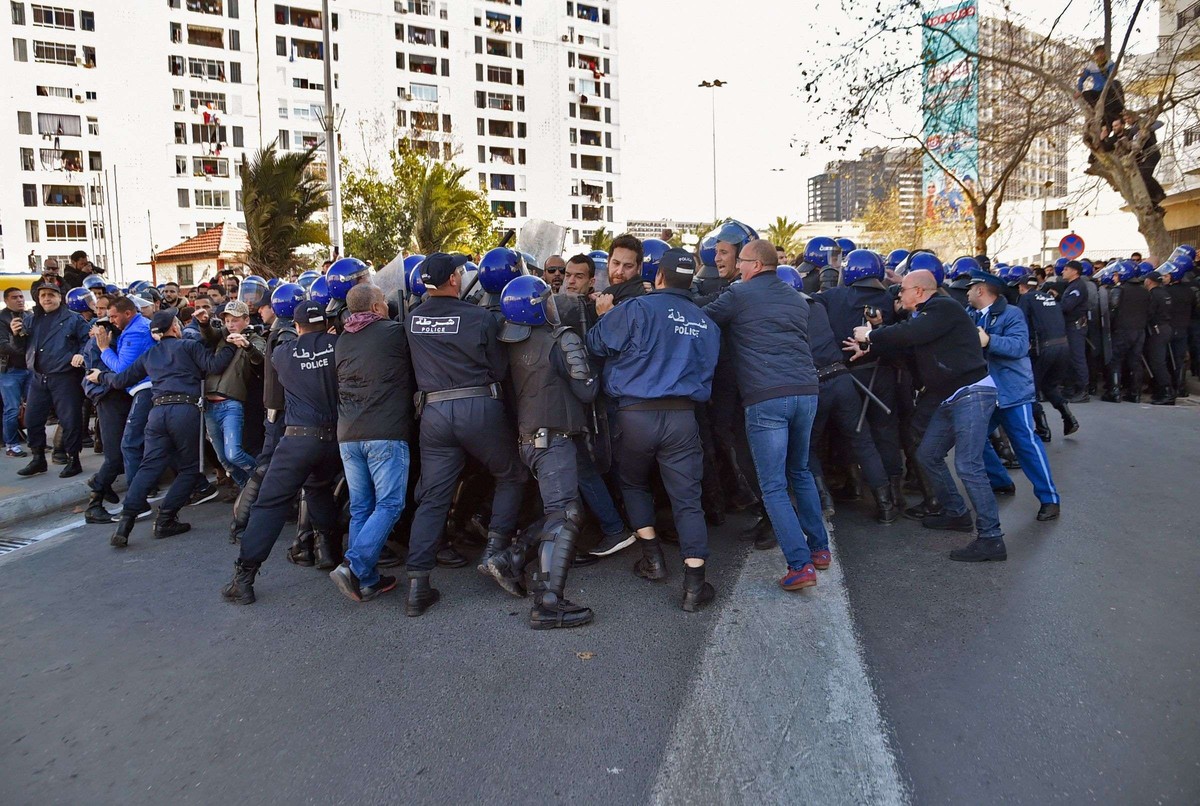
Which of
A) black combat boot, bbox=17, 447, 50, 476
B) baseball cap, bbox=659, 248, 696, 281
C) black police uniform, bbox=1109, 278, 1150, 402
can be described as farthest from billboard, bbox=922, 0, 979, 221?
black combat boot, bbox=17, 447, 50, 476

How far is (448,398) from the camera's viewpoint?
487 centimetres

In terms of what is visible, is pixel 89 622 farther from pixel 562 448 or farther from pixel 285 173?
pixel 285 173

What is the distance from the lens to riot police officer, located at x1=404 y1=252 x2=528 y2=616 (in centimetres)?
485

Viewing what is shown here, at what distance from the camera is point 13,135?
179 ft

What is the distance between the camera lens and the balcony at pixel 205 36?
191ft

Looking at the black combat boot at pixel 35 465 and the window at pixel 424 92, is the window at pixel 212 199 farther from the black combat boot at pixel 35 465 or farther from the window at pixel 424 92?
the black combat boot at pixel 35 465

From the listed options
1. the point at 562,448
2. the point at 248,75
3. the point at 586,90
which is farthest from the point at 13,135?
the point at 562,448

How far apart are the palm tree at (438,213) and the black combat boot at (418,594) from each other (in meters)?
24.1

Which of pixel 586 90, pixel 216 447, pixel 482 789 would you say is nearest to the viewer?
pixel 482 789

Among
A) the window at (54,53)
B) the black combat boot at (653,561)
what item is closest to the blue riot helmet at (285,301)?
the black combat boot at (653,561)

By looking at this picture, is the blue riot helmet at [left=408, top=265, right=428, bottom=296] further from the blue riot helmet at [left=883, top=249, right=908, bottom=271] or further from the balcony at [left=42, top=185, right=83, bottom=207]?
the balcony at [left=42, top=185, right=83, bottom=207]

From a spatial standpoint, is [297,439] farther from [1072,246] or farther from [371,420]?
[1072,246]

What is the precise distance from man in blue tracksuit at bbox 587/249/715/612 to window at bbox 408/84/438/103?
66.6m

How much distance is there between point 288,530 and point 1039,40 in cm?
1399
